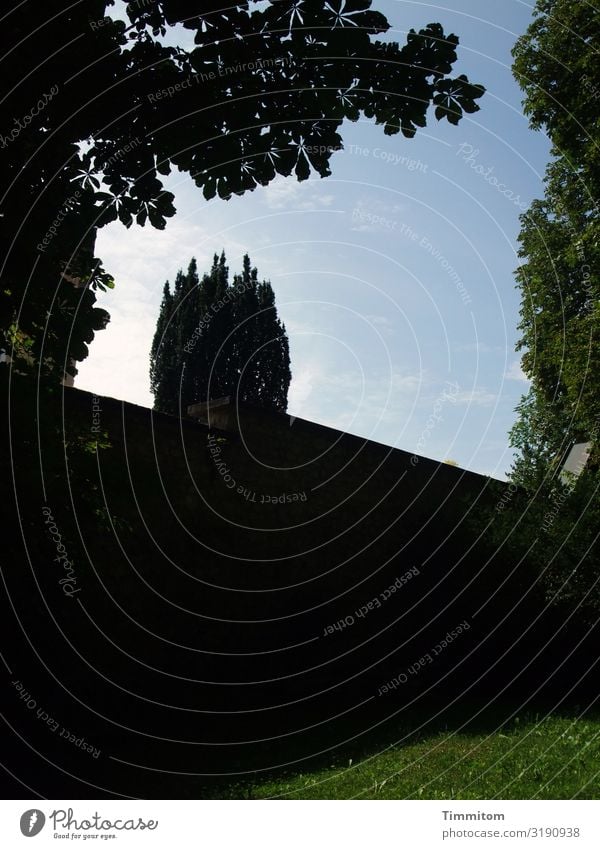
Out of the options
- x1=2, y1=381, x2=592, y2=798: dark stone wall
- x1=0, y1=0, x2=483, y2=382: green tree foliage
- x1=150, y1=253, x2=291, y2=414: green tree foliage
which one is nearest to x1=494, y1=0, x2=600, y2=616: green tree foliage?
x1=2, y1=381, x2=592, y2=798: dark stone wall

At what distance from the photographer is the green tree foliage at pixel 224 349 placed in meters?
30.5

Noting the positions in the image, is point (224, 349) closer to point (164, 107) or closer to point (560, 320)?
point (560, 320)

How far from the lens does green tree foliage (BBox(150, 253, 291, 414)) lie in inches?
1201

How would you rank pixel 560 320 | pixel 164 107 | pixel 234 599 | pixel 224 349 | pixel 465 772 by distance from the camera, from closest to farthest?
pixel 164 107, pixel 465 772, pixel 234 599, pixel 560 320, pixel 224 349

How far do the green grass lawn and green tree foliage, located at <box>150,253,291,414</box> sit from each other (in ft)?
71.2

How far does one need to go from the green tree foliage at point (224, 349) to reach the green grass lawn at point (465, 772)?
21709mm

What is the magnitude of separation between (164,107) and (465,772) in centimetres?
728

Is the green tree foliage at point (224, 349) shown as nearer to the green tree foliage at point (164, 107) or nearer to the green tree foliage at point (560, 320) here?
the green tree foliage at point (560, 320)

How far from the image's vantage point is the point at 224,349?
3167 cm

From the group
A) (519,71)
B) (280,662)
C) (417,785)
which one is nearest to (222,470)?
(280,662)

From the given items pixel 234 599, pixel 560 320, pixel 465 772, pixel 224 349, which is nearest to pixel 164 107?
pixel 465 772

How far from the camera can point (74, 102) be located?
18.9 feet

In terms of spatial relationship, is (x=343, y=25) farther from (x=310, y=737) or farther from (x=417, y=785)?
(x=310, y=737)

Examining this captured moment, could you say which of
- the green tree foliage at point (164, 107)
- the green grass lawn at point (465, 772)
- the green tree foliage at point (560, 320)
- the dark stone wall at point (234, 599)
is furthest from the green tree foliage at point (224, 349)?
the green tree foliage at point (164, 107)
